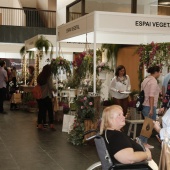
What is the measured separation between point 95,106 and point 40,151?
1.20m

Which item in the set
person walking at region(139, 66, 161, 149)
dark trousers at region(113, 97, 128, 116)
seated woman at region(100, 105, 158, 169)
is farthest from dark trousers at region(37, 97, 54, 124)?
seated woman at region(100, 105, 158, 169)

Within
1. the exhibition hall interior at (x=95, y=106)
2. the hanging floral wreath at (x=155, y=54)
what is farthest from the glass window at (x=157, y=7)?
the hanging floral wreath at (x=155, y=54)

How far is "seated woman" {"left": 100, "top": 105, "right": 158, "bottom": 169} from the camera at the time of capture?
271cm

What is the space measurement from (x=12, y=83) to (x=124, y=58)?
3.84m

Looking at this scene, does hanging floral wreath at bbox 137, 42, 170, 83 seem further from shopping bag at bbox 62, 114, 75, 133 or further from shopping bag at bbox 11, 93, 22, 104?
shopping bag at bbox 11, 93, 22, 104

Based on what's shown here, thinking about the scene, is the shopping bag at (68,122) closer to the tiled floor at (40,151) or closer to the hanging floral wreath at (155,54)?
the tiled floor at (40,151)

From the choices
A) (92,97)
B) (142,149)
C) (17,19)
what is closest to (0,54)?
(17,19)

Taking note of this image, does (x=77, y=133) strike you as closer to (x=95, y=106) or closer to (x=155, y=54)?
(x=95, y=106)

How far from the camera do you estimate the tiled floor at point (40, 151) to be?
4715 mm

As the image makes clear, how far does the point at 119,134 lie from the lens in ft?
9.16

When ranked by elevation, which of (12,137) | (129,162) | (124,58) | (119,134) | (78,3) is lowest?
(12,137)

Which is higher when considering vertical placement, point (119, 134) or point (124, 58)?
point (124, 58)

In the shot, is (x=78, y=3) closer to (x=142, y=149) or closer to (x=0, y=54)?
(x=142, y=149)

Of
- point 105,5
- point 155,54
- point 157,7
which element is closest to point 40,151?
point 155,54
